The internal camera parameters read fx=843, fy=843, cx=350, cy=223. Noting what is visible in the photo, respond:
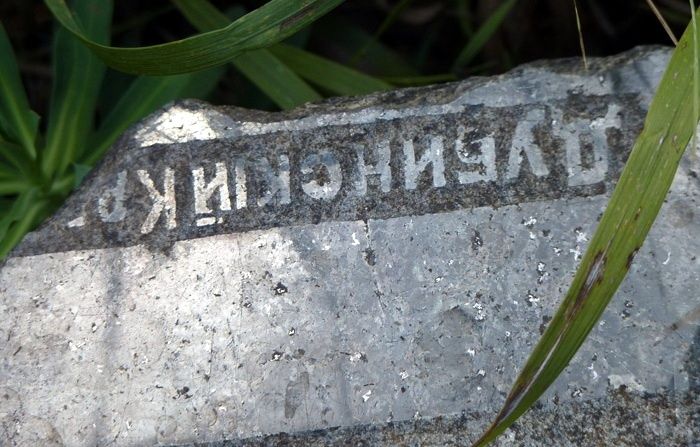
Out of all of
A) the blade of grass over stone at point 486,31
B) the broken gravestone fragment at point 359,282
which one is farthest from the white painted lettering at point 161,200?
the blade of grass over stone at point 486,31

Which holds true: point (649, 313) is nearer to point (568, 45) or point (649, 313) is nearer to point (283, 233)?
point (283, 233)

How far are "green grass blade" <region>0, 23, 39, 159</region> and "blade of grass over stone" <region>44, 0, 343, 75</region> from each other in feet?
0.80

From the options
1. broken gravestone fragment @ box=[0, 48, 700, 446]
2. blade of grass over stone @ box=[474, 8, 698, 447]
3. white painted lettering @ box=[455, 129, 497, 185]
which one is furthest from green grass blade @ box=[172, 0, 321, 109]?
blade of grass over stone @ box=[474, 8, 698, 447]

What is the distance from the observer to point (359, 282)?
90 cm

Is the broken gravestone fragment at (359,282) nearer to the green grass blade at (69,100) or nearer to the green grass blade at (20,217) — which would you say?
the green grass blade at (20,217)

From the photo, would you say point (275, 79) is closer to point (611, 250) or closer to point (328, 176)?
point (328, 176)

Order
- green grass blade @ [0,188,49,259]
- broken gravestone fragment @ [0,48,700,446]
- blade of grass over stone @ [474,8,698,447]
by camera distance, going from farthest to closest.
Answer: green grass blade @ [0,188,49,259] < broken gravestone fragment @ [0,48,700,446] < blade of grass over stone @ [474,8,698,447]

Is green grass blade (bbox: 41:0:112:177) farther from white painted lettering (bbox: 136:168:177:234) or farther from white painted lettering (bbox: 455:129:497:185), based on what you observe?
white painted lettering (bbox: 455:129:497:185)

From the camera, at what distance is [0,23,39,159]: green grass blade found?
43.1 inches

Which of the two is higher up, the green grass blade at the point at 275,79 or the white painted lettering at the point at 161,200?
the green grass blade at the point at 275,79

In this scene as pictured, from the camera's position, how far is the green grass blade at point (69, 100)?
1109 mm

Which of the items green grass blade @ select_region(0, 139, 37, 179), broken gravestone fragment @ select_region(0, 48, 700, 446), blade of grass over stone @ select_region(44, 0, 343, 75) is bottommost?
broken gravestone fragment @ select_region(0, 48, 700, 446)

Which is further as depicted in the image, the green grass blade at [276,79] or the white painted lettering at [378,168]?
the green grass blade at [276,79]

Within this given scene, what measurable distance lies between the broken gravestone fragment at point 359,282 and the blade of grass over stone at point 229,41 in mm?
97
